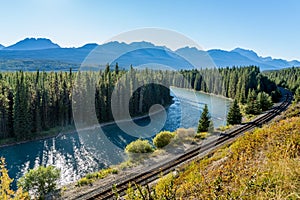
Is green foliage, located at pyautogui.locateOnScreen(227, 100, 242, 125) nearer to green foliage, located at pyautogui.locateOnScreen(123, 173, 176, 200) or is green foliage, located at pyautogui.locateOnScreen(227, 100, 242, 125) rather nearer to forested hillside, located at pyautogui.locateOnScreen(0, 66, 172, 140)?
forested hillside, located at pyautogui.locateOnScreen(0, 66, 172, 140)

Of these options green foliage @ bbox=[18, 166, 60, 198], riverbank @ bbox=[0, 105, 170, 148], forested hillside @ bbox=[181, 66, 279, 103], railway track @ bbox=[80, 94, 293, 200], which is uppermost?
forested hillside @ bbox=[181, 66, 279, 103]

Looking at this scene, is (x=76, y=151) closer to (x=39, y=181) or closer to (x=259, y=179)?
(x=39, y=181)

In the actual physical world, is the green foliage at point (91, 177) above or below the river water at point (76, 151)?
above

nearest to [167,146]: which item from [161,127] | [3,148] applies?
[161,127]

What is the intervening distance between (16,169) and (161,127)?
71.8 feet

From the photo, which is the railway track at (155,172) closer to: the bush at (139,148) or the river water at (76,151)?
the bush at (139,148)

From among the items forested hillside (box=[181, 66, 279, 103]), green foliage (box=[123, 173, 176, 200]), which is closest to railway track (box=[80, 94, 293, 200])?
green foliage (box=[123, 173, 176, 200])

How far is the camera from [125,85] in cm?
4531

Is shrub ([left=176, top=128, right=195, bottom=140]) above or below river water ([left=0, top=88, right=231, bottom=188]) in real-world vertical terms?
above

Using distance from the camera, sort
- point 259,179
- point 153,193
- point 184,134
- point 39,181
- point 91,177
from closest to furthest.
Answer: point 259,179, point 153,193, point 39,181, point 91,177, point 184,134

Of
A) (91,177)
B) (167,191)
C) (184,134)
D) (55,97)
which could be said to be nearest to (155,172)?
(91,177)

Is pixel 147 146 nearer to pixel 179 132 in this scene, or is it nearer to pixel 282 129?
pixel 179 132

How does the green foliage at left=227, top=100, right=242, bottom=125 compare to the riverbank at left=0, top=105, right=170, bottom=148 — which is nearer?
the green foliage at left=227, top=100, right=242, bottom=125

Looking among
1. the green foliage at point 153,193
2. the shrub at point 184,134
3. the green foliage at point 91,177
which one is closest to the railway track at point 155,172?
the green foliage at point 91,177
